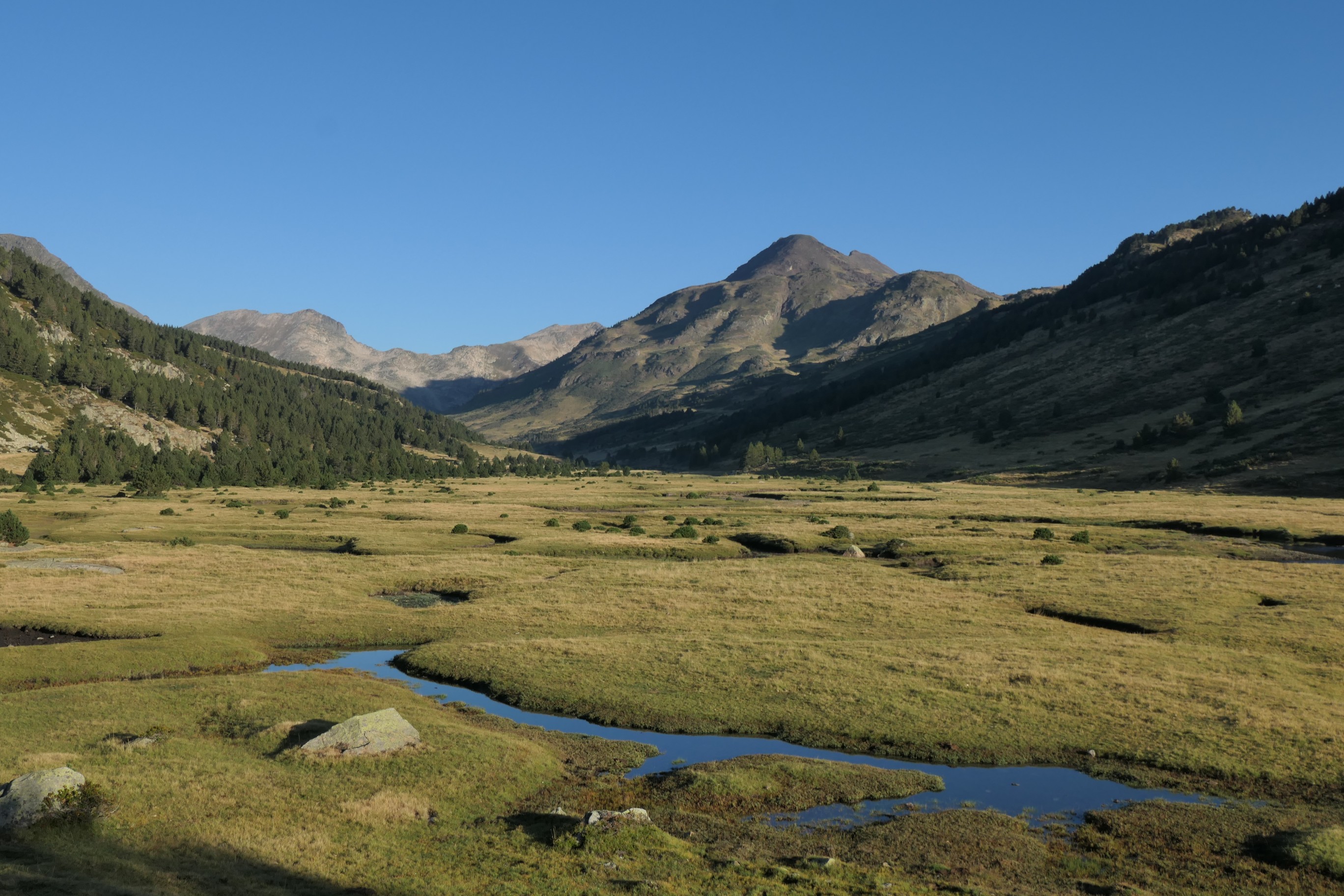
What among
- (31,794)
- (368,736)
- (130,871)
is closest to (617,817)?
(368,736)

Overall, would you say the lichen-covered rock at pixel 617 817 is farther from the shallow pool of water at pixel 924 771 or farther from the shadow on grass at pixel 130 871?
the shadow on grass at pixel 130 871

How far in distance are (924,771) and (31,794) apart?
77.6 ft

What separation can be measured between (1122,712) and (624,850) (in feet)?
67.0

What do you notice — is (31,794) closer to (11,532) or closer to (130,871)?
(130,871)

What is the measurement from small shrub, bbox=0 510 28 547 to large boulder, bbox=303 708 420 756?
61.8 m

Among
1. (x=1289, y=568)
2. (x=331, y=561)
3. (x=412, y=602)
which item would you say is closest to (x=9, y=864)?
(x=412, y=602)

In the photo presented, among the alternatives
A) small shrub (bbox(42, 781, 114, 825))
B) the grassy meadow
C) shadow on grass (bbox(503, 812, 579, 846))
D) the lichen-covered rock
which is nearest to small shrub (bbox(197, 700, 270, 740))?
the grassy meadow

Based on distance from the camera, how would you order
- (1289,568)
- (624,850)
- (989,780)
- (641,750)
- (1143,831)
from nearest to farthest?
(624,850) < (1143,831) < (989,780) < (641,750) < (1289,568)

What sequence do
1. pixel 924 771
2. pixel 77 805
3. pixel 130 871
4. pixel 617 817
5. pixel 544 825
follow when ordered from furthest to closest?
1. pixel 924 771
2. pixel 544 825
3. pixel 617 817
4. pixel 77 805
5. pixel 130 871

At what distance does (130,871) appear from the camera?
16859mm

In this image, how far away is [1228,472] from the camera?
451 ft

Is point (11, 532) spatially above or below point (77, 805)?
above

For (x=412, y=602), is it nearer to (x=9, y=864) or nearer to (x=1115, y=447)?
(x=9, y=864)

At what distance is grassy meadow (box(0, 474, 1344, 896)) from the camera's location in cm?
1892
